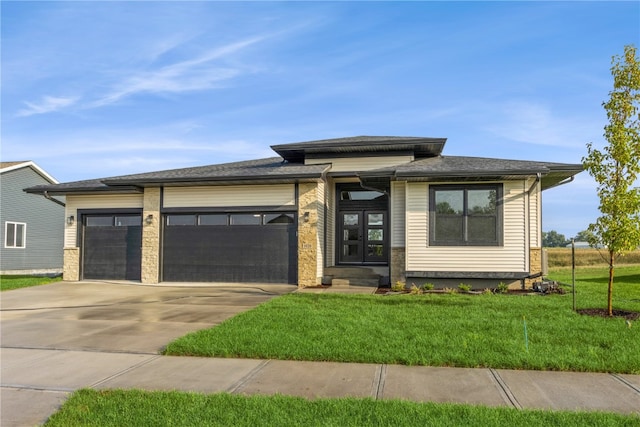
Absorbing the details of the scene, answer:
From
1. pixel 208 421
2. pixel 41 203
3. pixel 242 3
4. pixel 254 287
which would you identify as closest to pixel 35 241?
pixel 41 203

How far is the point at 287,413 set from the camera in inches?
157

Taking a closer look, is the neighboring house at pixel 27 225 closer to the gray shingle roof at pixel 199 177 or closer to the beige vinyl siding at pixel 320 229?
the gray shingle roof at pixel 199 177

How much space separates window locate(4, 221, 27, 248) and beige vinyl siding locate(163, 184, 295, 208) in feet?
45.1

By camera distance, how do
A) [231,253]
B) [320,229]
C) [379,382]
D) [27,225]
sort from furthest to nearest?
[27,225], [231,253], [320,229], [379,382]

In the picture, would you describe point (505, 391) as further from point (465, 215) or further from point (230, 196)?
point (230, 196)

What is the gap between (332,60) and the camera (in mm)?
14891

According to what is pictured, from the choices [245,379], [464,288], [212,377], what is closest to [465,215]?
[464,288]

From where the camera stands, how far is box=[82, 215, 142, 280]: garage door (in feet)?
53.9

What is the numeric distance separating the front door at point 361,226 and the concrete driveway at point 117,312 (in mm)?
3645

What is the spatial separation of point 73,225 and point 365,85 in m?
12.2

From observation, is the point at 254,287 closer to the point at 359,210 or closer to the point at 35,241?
the point at 359,210

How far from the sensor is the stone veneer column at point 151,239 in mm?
15547

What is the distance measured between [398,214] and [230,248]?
575 cm

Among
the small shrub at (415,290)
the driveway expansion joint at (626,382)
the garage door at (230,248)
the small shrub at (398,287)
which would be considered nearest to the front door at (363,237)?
the garage door at (230,248)
